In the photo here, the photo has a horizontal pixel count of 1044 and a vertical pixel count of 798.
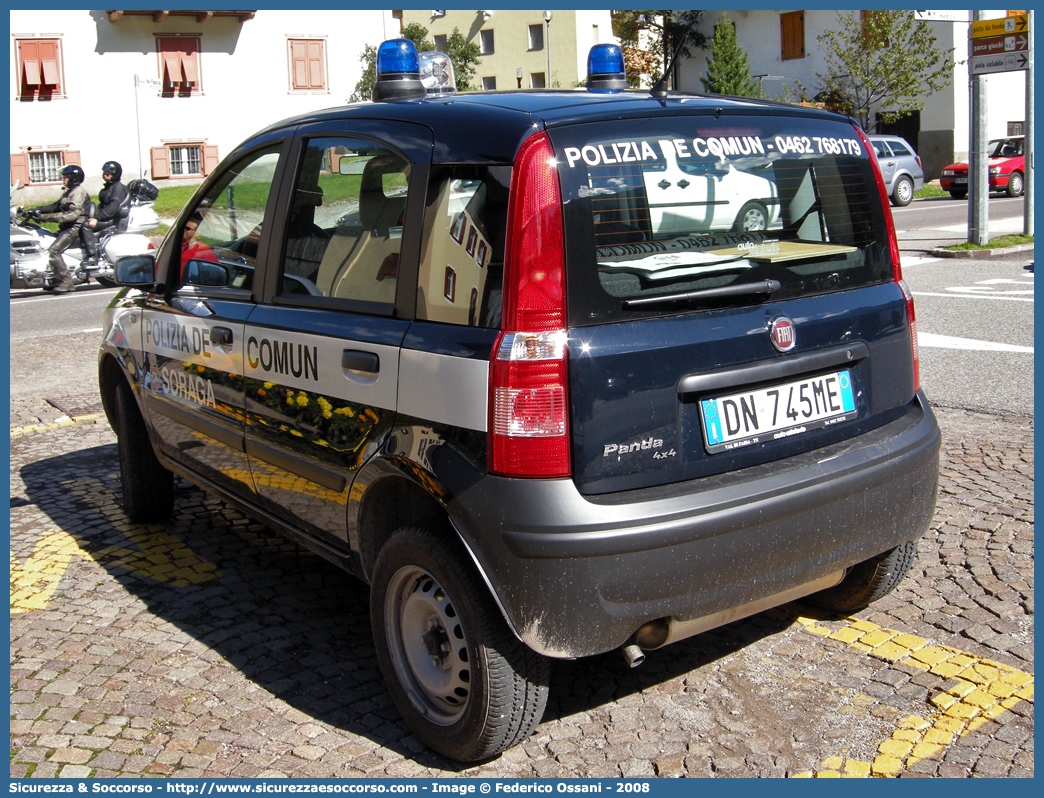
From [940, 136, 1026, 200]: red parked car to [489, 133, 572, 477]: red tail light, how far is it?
28.4 metres

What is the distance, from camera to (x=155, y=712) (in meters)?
3.28

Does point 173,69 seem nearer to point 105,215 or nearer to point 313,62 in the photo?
point 313,62

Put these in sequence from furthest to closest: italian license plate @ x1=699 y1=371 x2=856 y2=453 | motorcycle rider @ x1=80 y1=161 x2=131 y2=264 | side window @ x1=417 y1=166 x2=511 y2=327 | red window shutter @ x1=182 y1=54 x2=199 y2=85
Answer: red window shutter @ x1=182 y1=54 x2=199 y2=85
motorcycle rider @ x1=80 y1=161 x2=131 y2=264
italian license plate @ x1=699 y1=371 x2=856 y2=453
side window @ x1=417 y1=166 x2=511 y2=327

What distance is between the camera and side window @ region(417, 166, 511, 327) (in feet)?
8.79

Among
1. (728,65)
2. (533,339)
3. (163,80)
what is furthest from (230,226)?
(728,65)

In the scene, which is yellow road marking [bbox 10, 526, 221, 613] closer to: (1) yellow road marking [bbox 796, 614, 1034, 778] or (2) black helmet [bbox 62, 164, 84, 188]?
(1) yellow road marking [bbox 796, 614, 1034, 778]

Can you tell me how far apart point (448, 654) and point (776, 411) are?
117 centimetres

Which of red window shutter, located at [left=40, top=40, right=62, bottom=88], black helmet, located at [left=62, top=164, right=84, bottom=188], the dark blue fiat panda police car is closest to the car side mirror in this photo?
the dark blue fiat panda police car

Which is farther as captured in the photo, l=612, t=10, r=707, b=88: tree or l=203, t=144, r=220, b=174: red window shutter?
l=612, t=10, r=707, b=88: tree

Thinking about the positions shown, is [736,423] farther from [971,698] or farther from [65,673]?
[65,673]

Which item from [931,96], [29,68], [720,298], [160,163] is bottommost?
[720,298]

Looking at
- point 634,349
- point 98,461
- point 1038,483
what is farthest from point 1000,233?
point 634,349

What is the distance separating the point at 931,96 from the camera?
4034 centimetres

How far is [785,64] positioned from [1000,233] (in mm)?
31118
